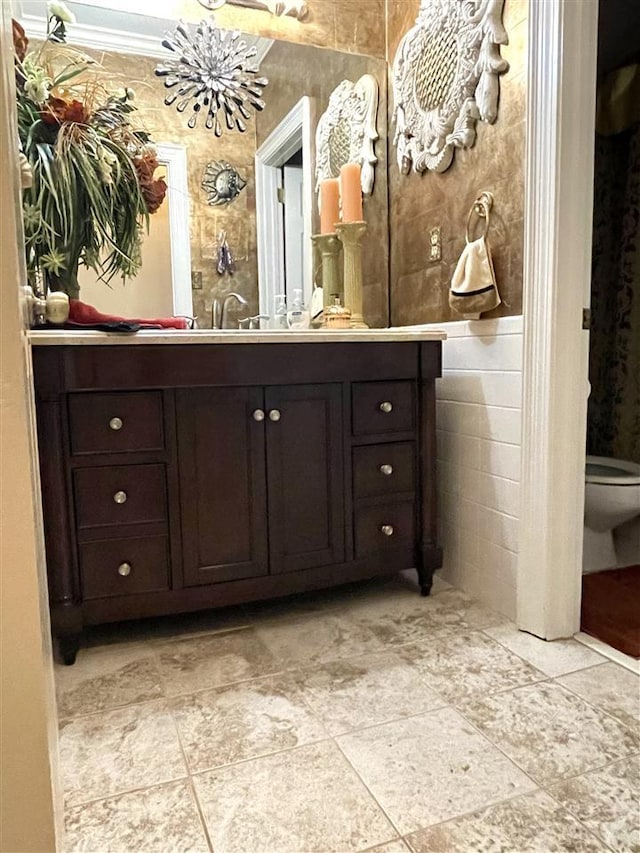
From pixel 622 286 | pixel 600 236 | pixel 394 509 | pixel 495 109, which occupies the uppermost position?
pixel 495 109

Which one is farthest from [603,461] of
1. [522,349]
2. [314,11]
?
[314,11]

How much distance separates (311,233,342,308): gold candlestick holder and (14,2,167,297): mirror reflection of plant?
0.58 metres

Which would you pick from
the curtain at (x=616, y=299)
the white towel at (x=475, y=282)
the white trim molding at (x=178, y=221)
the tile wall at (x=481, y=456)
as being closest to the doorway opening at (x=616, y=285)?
the curtain at (x=616, y=299)

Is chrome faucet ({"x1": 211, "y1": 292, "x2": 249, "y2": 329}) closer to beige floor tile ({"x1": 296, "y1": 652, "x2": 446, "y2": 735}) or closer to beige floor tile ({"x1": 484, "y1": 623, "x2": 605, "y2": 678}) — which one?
beige floor tile ({"x1": 296, "y1": 652, "x2": 446, "y2": 735})

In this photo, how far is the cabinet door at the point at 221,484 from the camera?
1657 mm

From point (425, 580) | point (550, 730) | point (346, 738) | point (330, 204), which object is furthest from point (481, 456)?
point (330, 204)

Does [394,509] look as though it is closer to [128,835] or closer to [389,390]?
[389,390]

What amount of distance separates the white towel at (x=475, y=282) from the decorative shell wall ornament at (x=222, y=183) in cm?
86

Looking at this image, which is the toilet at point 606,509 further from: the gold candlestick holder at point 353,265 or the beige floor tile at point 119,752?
the beige floor tile at point 119,752

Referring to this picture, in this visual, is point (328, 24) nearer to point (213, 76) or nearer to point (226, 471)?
point (213, 76)

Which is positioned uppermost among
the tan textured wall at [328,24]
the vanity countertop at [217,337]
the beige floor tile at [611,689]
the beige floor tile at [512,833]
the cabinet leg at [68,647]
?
the tan textured wall at [328,24]

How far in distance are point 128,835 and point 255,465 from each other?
0.92m

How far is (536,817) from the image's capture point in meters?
1.03

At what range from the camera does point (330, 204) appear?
2234 mm
